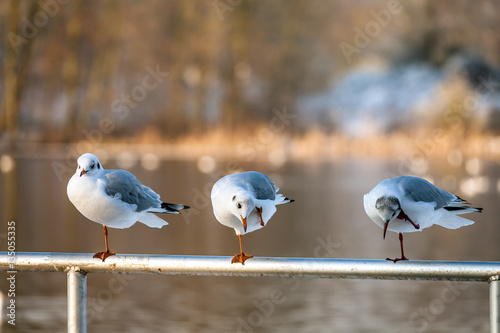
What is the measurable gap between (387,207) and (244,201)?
65 centimetres

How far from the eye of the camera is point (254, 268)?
2832 mm

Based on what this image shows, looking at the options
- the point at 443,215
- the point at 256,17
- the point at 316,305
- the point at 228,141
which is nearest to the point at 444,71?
the point at 256,17

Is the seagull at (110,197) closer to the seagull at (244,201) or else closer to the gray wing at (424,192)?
the seagull at (244,201)

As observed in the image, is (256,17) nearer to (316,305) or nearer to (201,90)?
(201,90)

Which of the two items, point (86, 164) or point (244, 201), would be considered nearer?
point (244, 201)

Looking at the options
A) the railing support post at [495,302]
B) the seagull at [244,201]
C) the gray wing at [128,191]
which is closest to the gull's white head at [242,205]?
the seagull at [244,201]

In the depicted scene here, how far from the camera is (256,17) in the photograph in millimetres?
42156

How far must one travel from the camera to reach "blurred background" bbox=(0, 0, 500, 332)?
33.3 feet

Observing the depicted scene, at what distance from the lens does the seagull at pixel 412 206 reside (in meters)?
4.07

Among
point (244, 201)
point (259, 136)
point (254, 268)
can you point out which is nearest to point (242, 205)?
point (244, 201)

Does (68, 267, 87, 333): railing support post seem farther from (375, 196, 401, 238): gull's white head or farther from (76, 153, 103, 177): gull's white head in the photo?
(375, 196, 401, 238): gull's white head

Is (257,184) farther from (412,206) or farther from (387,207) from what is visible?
(412,206)

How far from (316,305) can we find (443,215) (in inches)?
224

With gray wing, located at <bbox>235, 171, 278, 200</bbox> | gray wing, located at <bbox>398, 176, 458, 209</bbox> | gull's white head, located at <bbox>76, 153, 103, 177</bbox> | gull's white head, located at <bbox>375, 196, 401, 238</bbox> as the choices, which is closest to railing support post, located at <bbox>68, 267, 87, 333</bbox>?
gull's white head, located at <bbox>76, 153, 103, 177</bbox>
